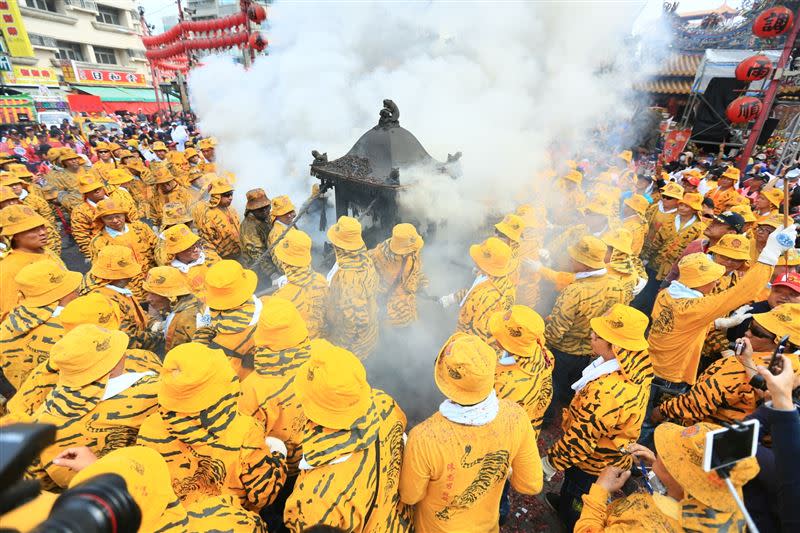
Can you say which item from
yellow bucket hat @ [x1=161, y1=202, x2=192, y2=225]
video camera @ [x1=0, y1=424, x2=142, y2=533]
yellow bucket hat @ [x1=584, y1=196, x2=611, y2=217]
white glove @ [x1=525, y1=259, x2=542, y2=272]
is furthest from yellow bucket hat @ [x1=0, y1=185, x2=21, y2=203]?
yellow bucket hat @ [x1=584, y1=196, x2=611, y2=217]

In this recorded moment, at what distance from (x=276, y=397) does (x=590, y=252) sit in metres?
3.21

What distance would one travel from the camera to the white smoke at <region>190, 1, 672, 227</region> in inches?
289

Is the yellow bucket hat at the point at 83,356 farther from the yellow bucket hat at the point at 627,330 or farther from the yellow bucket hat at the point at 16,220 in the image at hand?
the yellow bucket hat at the point at 627,330

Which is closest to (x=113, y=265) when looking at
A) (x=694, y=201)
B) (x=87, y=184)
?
(x=87, y=184)

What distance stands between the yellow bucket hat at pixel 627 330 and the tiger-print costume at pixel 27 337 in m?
4.24

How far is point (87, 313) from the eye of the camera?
263cm

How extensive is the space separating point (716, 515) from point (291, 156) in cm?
867

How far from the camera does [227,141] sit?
9.49 metres

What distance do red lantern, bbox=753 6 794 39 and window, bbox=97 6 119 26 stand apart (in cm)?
4771

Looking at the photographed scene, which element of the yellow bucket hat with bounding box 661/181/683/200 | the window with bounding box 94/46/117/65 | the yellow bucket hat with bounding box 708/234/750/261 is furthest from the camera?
the window with bounding box 94/46/117/65

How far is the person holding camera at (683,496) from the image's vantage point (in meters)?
1.40

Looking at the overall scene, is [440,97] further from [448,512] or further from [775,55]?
[775,55]

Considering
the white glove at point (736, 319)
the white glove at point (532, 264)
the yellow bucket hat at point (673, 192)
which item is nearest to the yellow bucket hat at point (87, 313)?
the white glove at point (532, 264)

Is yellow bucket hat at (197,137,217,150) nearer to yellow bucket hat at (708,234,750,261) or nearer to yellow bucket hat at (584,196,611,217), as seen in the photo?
yellow bucket hat at (584,196,611,217)
